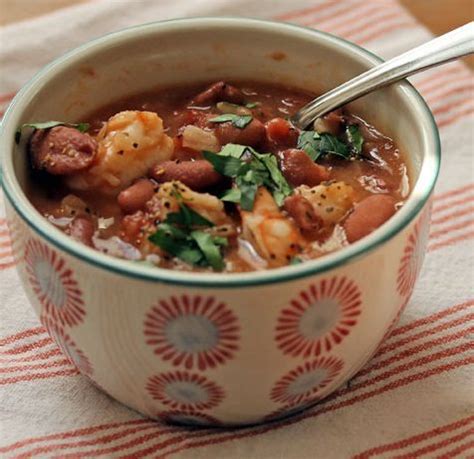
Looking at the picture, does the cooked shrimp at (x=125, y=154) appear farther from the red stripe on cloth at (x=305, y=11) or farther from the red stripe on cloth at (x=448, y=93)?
the red stripe on cloth at (x=305, y=11)

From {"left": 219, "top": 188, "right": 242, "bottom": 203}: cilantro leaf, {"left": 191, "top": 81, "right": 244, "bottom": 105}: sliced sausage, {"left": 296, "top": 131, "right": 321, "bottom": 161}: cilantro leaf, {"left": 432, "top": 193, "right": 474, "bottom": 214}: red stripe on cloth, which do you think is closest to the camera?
{"left": 219, "top": 188, "right": 242, "bottom": 203}: cilantro leaf

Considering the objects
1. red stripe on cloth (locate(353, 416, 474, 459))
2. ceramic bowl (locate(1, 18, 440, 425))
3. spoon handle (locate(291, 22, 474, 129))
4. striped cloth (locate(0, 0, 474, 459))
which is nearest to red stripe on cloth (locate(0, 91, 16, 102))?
striped cloth (locate(0, 0, 474, 459))

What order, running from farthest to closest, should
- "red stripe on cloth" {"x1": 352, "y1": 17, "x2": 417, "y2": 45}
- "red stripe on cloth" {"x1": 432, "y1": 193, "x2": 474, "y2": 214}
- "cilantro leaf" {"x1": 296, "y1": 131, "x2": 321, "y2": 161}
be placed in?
"red stripe on cloth" {"x1": 352, "y1": 17, "x2": 417, "y2": 45}
"red stripe on cloth" {"x1": 432, "y1": 193, "x2": 474, "y2": 214}
"cilantro leaf" {"x1": 296, "y1": 131, "x2": 321, "y2": 161}

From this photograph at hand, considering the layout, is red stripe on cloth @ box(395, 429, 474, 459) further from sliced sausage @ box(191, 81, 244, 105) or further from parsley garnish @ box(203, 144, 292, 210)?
sliced sausage @ box(191, 81, 244, 105)

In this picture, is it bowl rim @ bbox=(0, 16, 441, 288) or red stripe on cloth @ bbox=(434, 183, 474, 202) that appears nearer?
bowl rim @ bbox=(0, 16, 441, 288)

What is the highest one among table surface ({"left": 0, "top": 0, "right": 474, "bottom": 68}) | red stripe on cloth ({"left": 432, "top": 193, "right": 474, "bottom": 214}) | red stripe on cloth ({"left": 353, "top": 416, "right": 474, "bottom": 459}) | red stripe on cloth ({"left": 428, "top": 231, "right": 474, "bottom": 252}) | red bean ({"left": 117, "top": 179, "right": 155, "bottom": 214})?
red bean ({"left": 117, "top": 179, "right": 155, "bottom": 214})

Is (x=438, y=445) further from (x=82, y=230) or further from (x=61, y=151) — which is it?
(x=61, y=151)

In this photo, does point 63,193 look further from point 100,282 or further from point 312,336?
point 312,336

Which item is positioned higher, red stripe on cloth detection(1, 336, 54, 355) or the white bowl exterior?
the white bowl exterior

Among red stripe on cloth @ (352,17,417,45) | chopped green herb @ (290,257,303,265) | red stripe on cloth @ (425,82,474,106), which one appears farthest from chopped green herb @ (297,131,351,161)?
red stripe on cloth @ (352,17,417,45)
